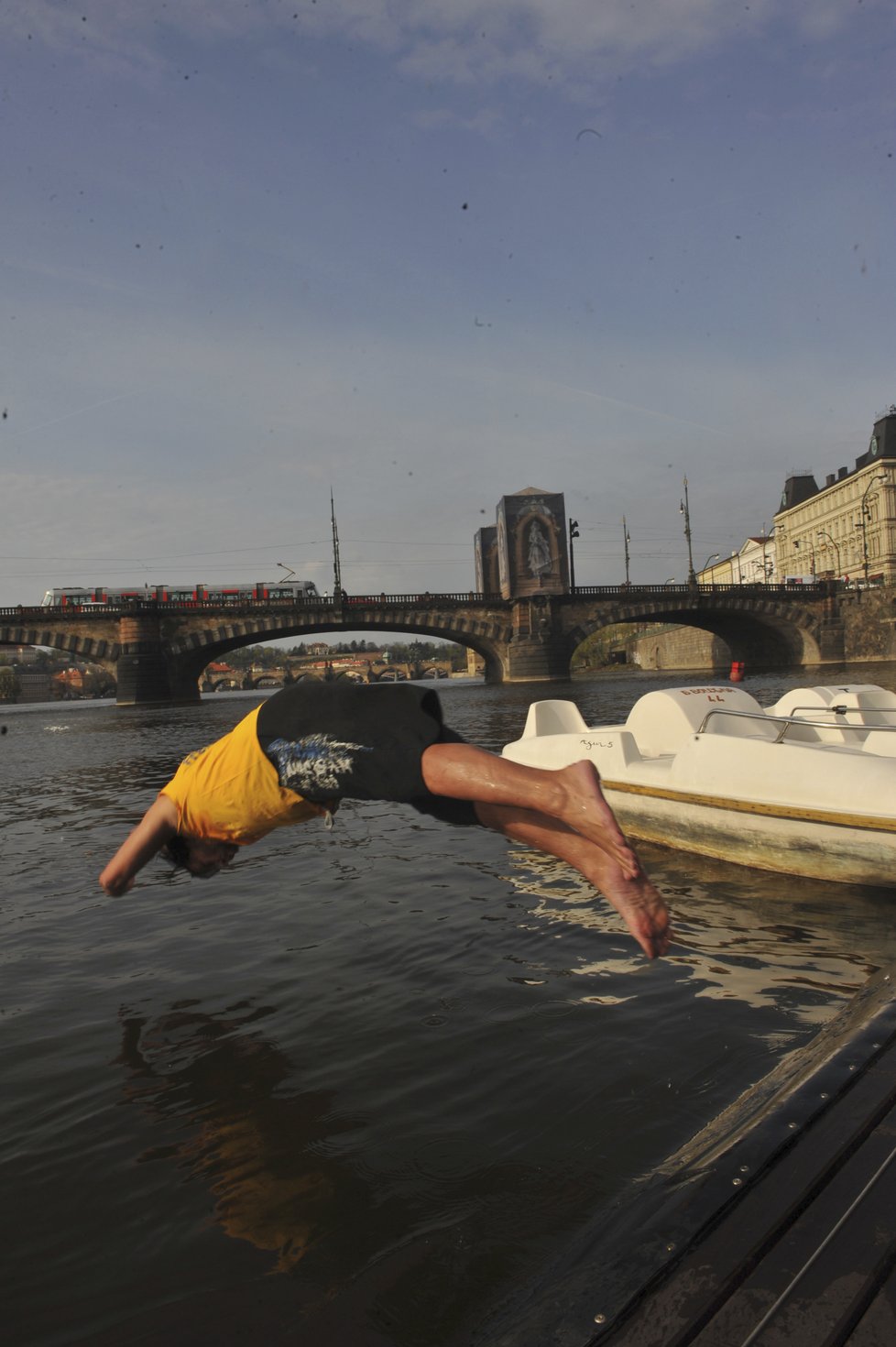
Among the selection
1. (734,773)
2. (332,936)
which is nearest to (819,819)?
(734,773)

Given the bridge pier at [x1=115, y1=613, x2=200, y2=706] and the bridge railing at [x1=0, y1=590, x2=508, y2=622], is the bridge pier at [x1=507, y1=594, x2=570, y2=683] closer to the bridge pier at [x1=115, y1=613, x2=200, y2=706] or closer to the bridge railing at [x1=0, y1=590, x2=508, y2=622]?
the bridge railing at [x1=0, y1=590, x2=508, y2=622]

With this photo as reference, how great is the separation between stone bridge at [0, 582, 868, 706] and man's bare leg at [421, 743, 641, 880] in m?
62.5

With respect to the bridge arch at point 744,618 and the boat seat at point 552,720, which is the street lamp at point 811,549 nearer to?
the bridge arch at point 744,618

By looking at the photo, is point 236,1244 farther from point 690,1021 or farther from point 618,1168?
point 690,1021

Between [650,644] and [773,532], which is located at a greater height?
[773,532]

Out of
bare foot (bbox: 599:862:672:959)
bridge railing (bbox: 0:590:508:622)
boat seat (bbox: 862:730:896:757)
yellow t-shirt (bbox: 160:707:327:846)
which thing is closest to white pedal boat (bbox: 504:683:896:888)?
boat seat (bbox: 862:730:896:757)

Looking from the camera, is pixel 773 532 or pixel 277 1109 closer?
pixel 277 1109

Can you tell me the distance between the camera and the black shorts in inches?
130

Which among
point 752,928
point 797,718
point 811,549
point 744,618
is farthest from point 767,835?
point 811,549

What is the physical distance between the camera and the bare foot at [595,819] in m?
3.13

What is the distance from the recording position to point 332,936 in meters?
6.09

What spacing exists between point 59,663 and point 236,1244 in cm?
17841

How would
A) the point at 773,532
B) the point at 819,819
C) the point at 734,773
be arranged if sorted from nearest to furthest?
the point at 819,819 → the point at 734,773 → the point at 773,532

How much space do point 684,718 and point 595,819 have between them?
6.84m
